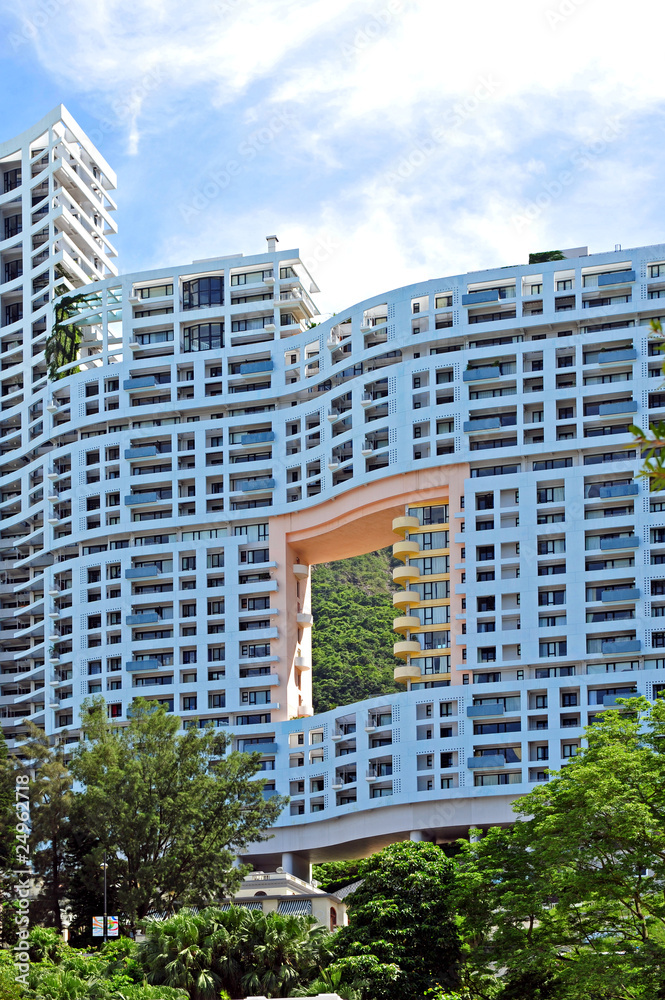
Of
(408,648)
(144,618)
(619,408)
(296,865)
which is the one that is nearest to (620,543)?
(619,408)

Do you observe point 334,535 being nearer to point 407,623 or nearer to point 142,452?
point 407,623

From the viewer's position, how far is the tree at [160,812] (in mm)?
65375

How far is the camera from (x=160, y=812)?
6650cm

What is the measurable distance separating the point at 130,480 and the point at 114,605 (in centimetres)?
839

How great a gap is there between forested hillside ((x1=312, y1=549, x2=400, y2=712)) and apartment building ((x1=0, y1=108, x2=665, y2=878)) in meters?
19.9

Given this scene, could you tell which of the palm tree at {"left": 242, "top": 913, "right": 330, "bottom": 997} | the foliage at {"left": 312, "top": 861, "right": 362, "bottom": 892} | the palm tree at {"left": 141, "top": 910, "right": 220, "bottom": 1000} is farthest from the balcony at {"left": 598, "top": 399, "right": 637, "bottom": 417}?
the palm tree at {"left": 141, "top": 910, "right": 220, "bottom": 1000}

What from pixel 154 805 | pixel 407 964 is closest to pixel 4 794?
pixel 154 805

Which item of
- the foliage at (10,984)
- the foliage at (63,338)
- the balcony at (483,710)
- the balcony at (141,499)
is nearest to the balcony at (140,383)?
the foliage at (63,338)

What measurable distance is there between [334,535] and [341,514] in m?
2.72

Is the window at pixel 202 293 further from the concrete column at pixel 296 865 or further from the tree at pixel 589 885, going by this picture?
the tree at pixel 589 885

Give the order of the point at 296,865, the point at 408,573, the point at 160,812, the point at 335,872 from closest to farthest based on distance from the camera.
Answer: the point at 160,812
the point at 408,573
the point at 296,865
the point at 335,872

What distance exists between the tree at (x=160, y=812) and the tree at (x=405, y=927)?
39.6ft

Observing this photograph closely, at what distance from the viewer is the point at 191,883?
66438mm

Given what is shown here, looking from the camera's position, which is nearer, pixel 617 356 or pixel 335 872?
pixel 617 356
